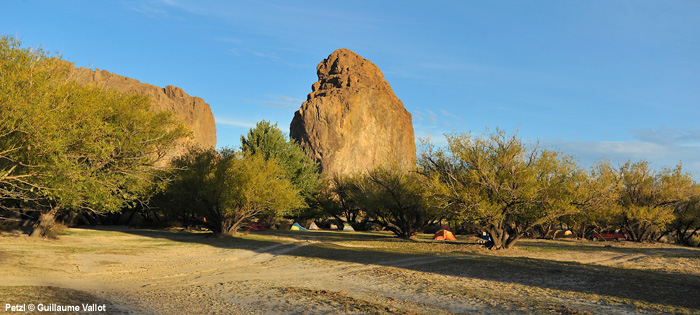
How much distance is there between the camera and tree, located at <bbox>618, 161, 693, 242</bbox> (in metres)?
38.6

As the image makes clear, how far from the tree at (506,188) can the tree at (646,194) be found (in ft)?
56.0

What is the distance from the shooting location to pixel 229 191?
32500 mm

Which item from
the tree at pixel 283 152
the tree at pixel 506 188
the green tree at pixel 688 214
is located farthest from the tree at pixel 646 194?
the tree at pixel 283 152

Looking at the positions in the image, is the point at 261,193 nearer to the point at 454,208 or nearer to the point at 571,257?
the point at 454,208

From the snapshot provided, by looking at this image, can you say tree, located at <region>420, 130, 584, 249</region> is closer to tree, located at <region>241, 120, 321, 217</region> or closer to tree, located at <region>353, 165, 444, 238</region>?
tree, located at <region>353, 165, 444, 238</region>

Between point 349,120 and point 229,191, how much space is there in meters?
139

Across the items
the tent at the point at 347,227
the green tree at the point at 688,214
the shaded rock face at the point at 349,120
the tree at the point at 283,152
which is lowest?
the tent at the point at 347,227

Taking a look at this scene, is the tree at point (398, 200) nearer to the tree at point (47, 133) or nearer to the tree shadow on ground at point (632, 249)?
the tree shadow on ground at point (632, 249)

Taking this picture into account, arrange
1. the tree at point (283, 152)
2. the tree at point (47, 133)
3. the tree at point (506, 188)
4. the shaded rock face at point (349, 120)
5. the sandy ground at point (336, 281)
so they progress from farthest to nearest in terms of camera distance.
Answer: the shaded rock face at point (349, 120) → the tree at point (283, 152) → the tree at point (506, 188) → the tree at point (47, 133) → the sandy ground at point (336, 281)

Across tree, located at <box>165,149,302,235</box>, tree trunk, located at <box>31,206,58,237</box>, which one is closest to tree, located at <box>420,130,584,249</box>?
tree, located at <box>165,149,302,235</box>

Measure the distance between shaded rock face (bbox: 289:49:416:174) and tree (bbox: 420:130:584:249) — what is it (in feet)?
418

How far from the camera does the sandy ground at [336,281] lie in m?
10.8

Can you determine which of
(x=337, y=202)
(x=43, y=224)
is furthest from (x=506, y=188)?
(x=337, y=202)

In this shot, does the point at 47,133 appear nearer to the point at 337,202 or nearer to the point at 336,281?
the point at 336,281
